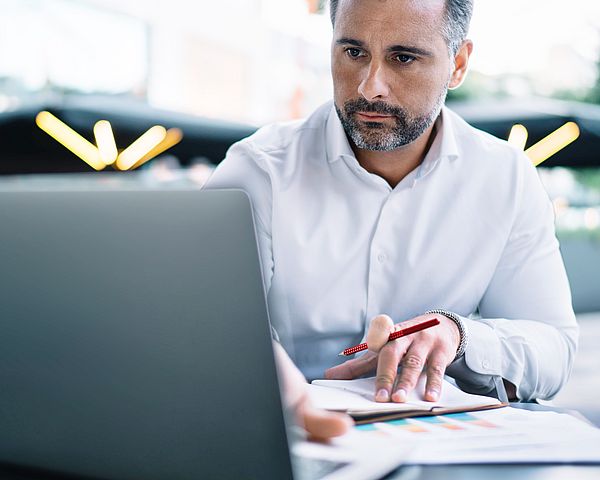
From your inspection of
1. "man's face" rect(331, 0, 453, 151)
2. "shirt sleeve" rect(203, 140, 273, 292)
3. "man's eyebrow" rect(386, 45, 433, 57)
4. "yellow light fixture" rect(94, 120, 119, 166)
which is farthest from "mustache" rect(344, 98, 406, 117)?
"yellow light fixture" rect(94, 120, 119, 166)

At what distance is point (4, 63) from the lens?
10766 millimetres

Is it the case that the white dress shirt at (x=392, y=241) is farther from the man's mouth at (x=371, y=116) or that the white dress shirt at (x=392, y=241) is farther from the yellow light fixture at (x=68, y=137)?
the yellow light fixture at (x=68, y=137)

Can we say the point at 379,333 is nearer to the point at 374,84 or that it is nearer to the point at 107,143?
the point at 374,84

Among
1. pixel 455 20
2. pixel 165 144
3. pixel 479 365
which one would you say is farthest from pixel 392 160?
pixel 165 144

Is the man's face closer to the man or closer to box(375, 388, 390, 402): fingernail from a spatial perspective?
the man

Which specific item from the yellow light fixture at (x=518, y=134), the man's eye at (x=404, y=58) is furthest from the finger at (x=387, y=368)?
the yellow light fixture at (x=518, y=134)

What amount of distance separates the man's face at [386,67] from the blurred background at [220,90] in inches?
7.8

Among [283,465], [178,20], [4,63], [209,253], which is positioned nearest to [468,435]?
[283,465]

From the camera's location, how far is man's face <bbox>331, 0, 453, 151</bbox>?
1.33 m

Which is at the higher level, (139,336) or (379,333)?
(139,336)

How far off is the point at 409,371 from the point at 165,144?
3.28 meters

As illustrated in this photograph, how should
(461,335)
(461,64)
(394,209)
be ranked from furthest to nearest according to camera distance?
(461,64) → (394,209) → (461,335)

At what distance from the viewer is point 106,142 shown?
12.2ft

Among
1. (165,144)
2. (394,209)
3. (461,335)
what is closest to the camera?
(461,335)
